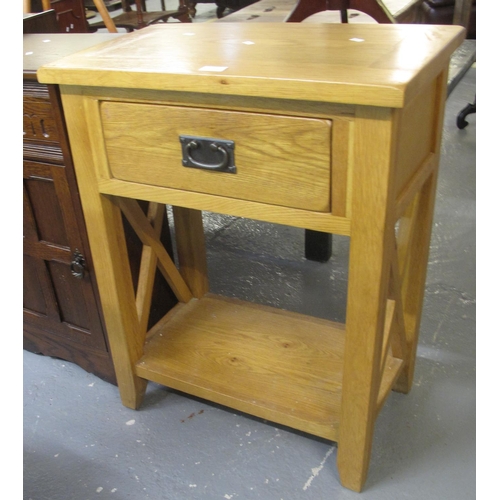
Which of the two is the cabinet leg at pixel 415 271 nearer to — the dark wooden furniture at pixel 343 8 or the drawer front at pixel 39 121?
the drawer front at pixel 39 121

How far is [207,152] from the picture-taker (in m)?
0.99

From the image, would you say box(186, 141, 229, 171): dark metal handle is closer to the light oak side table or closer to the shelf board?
the light oak side table

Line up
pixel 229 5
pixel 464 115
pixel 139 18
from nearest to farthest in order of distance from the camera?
pixel 464 115 → pixel 139 18 → pixel 229 5

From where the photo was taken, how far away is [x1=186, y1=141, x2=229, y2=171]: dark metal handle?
0.97 meters

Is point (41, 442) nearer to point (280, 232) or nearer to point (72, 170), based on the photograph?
point (72, 170)

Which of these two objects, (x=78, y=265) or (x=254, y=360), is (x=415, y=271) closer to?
(x=254, y=360)

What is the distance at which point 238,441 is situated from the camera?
136cm

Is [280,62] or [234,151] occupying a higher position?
[280,62]

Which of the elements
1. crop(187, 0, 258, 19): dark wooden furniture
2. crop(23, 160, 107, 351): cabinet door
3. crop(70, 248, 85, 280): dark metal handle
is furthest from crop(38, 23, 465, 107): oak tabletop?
crop(187, 0, 258, 19): dark wooden furniture

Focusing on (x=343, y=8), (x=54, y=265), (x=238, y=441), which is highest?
(x=343, y=8)

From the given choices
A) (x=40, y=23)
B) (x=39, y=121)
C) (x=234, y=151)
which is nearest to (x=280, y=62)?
(x=234, y=151)

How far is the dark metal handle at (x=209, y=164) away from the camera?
969 millimetres

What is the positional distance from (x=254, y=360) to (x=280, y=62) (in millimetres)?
745

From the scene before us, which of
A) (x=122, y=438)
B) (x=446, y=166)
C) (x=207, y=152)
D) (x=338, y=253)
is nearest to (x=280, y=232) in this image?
(x=338, y=253)
